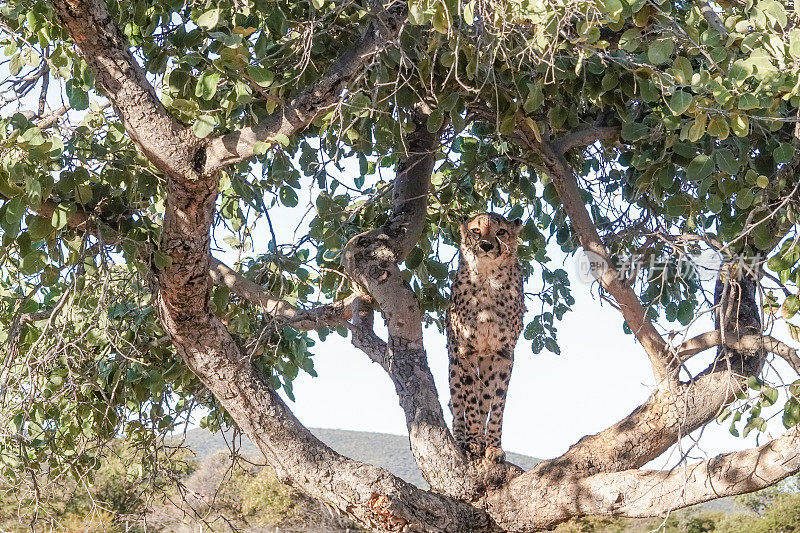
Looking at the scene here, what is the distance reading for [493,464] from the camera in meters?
4.30

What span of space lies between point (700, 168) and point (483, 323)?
67.6 inches

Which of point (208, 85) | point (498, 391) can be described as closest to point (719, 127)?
point (208, 85)

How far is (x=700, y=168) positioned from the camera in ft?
11.6

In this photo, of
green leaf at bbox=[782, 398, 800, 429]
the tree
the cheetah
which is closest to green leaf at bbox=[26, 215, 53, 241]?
the tree

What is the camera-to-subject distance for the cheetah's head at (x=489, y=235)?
4.97 metres

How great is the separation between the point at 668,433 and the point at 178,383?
8.01 ft

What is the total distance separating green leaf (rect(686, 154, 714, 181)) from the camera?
3516 millimetres

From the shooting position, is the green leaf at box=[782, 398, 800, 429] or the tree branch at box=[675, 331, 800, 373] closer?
the green leaf at box=[782, 398, 800, 429]

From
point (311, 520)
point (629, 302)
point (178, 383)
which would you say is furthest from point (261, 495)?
point (629, 302)

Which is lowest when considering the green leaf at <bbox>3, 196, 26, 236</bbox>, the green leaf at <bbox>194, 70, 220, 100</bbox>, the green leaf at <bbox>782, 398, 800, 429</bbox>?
the green leaf at <bbox>782, 398, 800, 429</bbox>

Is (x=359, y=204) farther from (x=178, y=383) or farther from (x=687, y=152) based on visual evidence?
(x=687, y=152)

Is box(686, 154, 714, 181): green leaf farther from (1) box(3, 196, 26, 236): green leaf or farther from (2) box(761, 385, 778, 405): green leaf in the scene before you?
(1) box(3, 196, 26, 236): green leaf

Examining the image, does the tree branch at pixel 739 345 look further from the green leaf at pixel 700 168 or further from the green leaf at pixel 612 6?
the green leaf at pixel 612 6

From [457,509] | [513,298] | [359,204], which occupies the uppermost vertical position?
[359,204]
